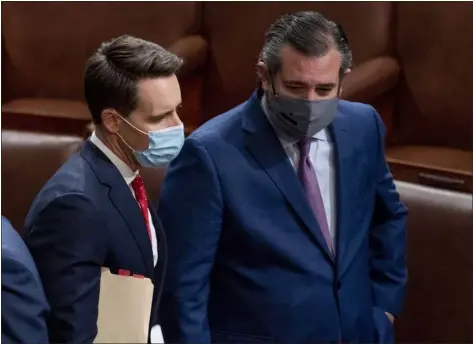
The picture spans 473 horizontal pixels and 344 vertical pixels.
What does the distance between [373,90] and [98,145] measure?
1063 mm

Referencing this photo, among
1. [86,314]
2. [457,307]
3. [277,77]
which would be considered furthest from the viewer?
[457,307]

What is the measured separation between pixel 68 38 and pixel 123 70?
132cm

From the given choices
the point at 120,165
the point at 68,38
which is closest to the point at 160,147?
the point at 120,165

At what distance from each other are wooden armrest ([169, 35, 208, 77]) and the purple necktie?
91cm

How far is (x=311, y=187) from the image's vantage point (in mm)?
1256

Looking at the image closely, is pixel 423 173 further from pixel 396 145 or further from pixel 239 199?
pixel 239 199

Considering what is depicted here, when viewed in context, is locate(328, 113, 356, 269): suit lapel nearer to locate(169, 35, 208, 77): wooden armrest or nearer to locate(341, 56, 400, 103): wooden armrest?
Result: locate(341, 56, 400, 103): wooden armrest

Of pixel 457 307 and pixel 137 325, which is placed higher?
pixel 137 325

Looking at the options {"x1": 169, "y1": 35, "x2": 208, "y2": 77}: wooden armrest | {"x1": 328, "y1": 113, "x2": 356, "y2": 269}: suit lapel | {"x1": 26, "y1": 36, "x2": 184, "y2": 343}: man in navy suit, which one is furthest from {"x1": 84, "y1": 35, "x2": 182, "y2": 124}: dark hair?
{"x1": 169, "y1": 35, "x2": 208, "y2": 77}: wooden armrest

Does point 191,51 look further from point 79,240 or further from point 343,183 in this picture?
point 79,240

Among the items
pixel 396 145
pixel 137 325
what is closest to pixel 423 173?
pixel 396 145

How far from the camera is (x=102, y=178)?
1058 mm

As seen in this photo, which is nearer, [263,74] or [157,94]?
[157,94]

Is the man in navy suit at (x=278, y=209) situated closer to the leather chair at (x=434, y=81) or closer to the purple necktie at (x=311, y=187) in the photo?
the purple necktie at (x=311, y=187)
